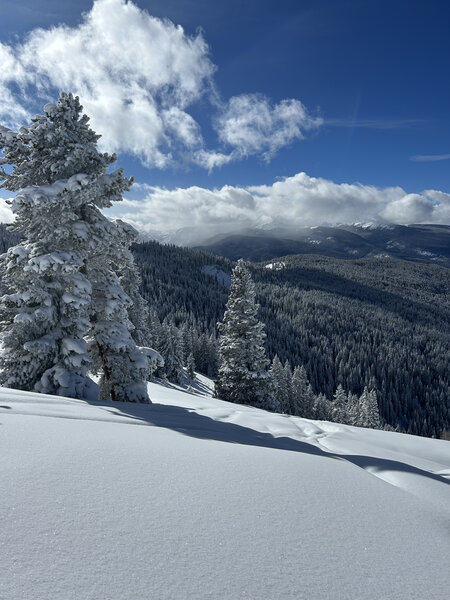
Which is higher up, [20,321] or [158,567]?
[20,321]

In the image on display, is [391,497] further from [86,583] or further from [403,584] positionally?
[86,583]

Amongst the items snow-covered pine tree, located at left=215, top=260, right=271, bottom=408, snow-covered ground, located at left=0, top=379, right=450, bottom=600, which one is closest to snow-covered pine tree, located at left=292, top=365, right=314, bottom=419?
snow-covered pine tree, located at left=215, top=260, right=271, bottom=408

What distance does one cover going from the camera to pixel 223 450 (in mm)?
4574

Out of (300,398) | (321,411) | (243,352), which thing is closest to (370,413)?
(321,411)

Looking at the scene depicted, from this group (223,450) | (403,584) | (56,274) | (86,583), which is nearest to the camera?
(86,583)

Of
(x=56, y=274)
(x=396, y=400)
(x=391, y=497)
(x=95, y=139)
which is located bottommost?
(x=396, y=400)

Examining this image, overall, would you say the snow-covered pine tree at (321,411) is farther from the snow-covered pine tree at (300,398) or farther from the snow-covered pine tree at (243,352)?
the snow-covered pine tree at (243,352)

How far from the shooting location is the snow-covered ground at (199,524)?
185 cm

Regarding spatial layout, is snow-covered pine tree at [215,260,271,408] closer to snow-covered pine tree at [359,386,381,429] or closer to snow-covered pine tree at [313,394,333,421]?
snow-covered pine tree at [313,394,333,421]

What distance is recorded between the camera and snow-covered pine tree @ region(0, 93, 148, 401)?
32.0ft

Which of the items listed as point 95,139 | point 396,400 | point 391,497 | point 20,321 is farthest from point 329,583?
point 396,400

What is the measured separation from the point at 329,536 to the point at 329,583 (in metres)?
0.63

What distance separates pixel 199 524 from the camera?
250cm

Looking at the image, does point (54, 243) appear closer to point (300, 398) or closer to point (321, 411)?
point (300, 398)
